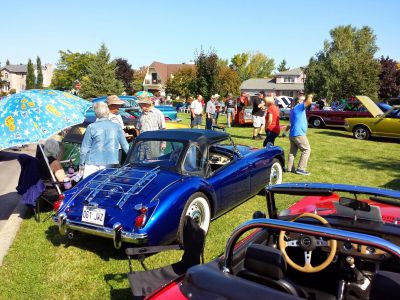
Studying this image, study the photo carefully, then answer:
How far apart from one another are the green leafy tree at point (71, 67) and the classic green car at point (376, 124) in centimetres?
3979

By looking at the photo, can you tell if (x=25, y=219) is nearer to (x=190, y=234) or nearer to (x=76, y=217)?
(x=76, y=217)

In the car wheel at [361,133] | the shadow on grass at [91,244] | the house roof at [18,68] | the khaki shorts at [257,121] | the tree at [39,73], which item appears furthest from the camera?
the house roof at [18,68]

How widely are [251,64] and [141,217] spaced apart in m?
96.1

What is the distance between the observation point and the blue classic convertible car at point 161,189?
4016mm

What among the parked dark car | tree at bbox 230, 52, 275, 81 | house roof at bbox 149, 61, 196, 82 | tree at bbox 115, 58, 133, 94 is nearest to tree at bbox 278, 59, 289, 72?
tree at bbox 230, 52, 275, 81

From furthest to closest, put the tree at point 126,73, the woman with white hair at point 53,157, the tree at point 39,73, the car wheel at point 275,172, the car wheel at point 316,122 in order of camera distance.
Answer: the tree at point 39,73
the tree at point 126,73
the car wheel at point 316,122
the car wheel at point 275,172
the woman with white hair at point 53,157

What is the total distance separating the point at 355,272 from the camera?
2.39m

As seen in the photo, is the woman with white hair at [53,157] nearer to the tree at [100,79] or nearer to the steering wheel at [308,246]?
the steering wheel at [308,246]

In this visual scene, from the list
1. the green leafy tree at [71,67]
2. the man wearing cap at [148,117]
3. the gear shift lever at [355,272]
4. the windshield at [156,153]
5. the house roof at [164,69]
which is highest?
the house roof at [164,69]

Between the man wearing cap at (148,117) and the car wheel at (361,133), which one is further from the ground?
the man wearing cap at (148,117)

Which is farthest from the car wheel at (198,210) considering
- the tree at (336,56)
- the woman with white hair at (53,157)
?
the tree at (336,56)

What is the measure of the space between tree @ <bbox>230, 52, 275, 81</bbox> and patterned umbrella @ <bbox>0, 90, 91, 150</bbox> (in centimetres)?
9206

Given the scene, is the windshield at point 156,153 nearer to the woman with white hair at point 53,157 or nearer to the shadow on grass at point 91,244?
the shadow on grass at point 91,244

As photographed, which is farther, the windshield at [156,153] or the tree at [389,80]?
the tree at [389,80]
